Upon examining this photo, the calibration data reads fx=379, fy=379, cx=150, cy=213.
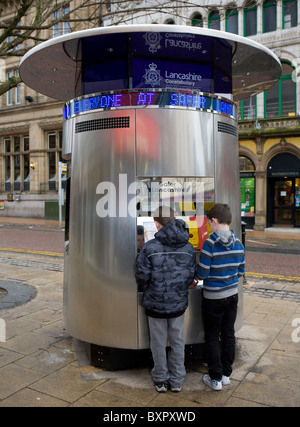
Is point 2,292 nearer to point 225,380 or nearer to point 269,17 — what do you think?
point 225,380

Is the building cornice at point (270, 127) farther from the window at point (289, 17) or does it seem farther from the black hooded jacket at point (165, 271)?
the black hooded jacket at point (165, 271)

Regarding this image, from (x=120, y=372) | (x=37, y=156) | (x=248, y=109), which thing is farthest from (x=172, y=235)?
(x=37, y=156)

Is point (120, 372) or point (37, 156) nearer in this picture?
point (120, 372)

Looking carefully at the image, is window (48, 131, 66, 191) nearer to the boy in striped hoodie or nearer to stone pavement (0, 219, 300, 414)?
stone pavement (0, 219, 300, 414)

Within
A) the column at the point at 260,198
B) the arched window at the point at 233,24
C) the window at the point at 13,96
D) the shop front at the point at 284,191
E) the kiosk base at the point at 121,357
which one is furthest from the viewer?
the window at the point at 13,96

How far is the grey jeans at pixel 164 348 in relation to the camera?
12.3ft

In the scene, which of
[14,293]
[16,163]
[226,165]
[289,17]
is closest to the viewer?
[226,165]

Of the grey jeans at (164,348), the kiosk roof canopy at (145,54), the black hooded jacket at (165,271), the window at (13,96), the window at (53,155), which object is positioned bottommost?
the grey jeans at (164,348)

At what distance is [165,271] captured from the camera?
367cm

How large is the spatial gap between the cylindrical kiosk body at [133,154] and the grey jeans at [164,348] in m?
0.32

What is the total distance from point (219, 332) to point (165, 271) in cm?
92

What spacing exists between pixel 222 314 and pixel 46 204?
86.2ft

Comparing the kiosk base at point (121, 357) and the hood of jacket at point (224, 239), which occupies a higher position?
the hood of jacket at point (224, 239)

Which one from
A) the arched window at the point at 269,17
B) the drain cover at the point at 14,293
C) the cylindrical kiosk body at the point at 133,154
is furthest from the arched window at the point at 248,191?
the cylindrical kiosk body at the point at 133,154
